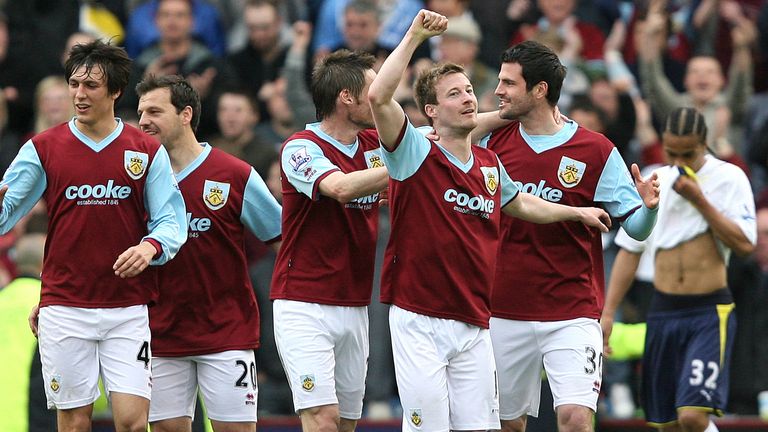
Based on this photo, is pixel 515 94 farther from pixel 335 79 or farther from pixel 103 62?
Answer: pixel 103 62

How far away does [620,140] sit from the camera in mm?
13914

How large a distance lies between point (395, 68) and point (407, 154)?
1.89ft

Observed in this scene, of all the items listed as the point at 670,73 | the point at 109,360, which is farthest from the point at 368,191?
the point at 670,73

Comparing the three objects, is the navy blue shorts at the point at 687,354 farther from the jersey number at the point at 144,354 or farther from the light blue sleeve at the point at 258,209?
the jersey number at the point at 144,354

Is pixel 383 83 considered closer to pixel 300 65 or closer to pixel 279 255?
pixel 279 255

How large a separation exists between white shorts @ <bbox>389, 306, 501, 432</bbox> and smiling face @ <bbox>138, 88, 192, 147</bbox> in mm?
1987

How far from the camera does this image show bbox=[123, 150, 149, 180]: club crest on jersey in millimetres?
8867

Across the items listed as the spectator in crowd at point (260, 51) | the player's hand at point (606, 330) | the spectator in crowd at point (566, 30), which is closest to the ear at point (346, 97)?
the player's hand at point (606, 330)

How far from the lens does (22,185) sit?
28.6 feet

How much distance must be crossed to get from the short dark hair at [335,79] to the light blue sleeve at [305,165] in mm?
303

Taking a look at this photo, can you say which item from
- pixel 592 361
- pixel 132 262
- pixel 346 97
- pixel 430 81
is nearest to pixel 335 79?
pixel 346 97

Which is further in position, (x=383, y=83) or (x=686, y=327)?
(x=686, y=327)

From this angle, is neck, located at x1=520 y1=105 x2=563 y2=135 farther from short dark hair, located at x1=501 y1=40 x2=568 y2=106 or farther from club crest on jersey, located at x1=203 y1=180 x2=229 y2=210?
club crest on jersey, located at x1=203 y1=180 x2=229 y2=210

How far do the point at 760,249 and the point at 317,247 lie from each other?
4991 mm
